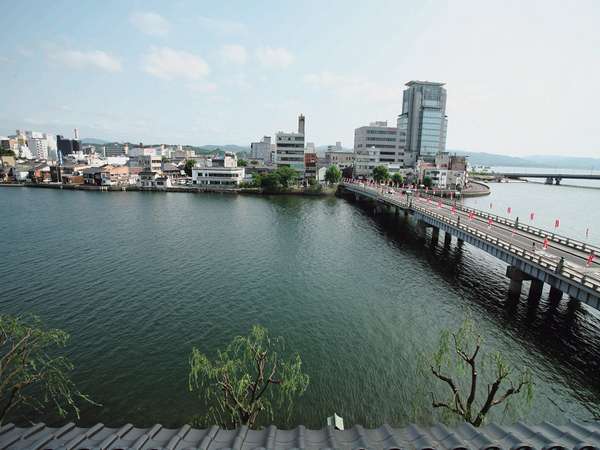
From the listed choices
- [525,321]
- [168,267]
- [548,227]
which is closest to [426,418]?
[525,321]

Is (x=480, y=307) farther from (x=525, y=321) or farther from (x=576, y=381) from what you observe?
(x=576, y=381)

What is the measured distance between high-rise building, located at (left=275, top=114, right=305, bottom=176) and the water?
2749 inches

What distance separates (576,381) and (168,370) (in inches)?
943

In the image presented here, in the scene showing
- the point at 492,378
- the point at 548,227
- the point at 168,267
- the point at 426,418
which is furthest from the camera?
the point at 548,227

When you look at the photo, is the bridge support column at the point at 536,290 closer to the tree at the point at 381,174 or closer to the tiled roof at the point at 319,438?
the tiled roof at the point at 319,438

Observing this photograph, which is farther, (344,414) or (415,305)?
(415,305)

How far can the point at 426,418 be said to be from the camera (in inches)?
673

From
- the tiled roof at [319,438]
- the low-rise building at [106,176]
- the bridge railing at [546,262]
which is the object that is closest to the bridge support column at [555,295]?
the bridge railing at [546,262]

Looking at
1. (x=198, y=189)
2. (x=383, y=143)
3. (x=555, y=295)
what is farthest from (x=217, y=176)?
(x=555, y=295)

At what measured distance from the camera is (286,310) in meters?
28.0

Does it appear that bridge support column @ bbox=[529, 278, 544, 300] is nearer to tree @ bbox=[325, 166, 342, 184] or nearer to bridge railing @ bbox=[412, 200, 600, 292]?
bridge railing @ bbox=[412, 200, 600, 292]

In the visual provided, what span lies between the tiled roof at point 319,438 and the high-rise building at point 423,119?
14601 centimetres

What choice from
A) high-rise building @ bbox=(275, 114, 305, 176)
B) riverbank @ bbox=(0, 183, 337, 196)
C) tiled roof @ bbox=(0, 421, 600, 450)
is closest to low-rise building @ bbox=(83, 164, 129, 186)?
riverbank @ bbox=(0, 183, 337, 196)

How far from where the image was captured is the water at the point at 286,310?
18.5m
